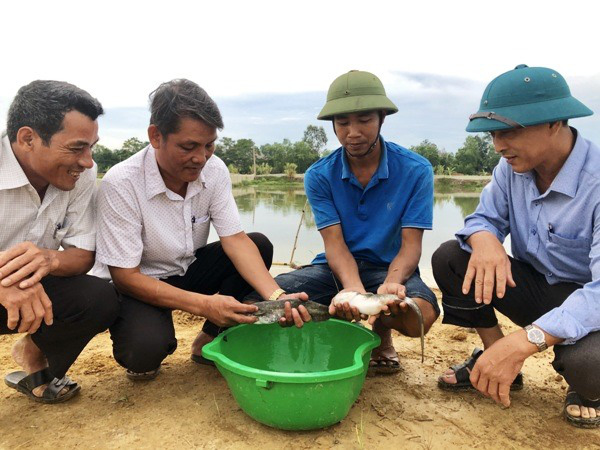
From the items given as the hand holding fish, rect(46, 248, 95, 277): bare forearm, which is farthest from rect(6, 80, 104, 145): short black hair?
the hand holding fish

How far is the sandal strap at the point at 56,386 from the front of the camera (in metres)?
2.74

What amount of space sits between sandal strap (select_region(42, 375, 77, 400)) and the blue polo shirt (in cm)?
175

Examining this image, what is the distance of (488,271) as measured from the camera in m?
2.52

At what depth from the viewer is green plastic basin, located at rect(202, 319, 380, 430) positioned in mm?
2221

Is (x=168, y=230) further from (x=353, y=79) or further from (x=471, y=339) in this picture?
(x=471, y=339)

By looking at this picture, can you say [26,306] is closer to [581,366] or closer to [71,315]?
[71,315]

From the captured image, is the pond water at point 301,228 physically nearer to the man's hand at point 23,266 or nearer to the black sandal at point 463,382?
the black sandal at point 463,382

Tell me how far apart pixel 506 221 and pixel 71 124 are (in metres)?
2.40

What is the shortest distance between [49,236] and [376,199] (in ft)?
6.48

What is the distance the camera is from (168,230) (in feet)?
9.77

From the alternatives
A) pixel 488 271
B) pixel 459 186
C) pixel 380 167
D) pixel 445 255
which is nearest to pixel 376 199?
pixel 380 167

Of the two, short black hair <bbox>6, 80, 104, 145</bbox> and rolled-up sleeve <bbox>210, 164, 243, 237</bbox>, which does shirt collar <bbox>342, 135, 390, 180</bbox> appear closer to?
rolled-up sleeve <bbox>210, 164, 243, 237</bbox>

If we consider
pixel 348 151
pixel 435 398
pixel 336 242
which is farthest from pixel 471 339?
pixel 348 151

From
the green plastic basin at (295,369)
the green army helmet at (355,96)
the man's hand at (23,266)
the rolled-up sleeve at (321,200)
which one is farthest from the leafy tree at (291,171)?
the man's hand at (23,266)
